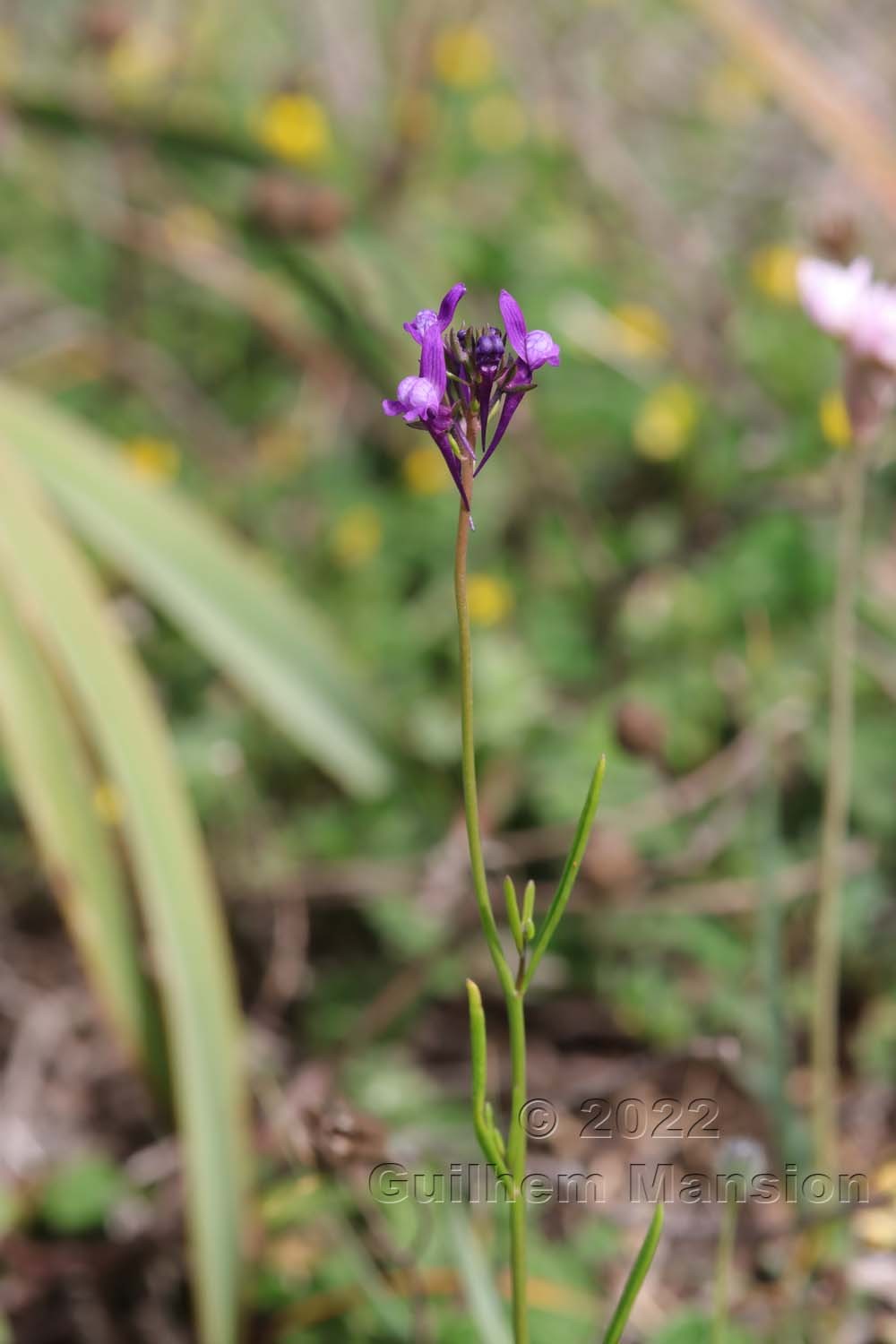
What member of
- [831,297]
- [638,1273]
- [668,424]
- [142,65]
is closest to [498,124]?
[142,65]

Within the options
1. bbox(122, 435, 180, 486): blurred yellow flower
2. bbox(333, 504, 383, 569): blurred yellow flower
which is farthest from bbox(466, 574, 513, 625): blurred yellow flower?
bbox(122, 435, 180, 486): blurred yellow flower

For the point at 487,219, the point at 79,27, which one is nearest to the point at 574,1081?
the point at 487,219

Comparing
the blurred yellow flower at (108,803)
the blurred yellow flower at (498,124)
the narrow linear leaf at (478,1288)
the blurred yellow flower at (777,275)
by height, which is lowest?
the narrow linear leaf at (478,1288)

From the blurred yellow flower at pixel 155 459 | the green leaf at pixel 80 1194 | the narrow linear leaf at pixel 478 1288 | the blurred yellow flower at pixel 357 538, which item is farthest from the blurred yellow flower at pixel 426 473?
the narrow linear leaf at pixel 478 1288

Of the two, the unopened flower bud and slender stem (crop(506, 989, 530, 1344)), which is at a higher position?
the unopened flower bud

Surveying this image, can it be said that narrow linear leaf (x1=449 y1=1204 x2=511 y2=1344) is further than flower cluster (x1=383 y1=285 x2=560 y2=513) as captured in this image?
Yes

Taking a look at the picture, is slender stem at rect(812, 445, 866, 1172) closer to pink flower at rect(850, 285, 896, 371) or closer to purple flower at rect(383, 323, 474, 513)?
pink flower at rect(850, 285, 896, 371)

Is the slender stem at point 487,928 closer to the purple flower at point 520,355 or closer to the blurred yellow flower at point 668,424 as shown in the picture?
the purple flower at point 520,355
